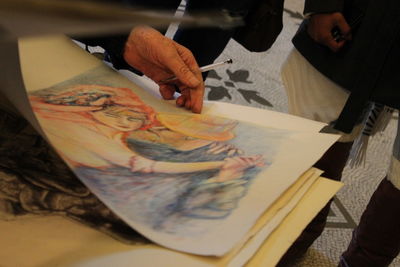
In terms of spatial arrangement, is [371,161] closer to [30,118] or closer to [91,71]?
[91,71]

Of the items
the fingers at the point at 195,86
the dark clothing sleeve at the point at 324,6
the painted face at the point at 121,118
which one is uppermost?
the dark clothing sleeve at the point at 324,6

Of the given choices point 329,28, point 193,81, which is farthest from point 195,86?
point 329,28

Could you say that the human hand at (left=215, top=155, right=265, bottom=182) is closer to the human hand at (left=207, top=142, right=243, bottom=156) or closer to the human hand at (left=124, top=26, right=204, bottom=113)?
the human hand at (left=207, top=142, right=243, bottom=156)

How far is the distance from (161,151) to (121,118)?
0.07 metres

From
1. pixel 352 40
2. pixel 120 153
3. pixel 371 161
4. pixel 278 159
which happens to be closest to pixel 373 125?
pixel 352 40

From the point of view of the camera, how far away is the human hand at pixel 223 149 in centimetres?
38

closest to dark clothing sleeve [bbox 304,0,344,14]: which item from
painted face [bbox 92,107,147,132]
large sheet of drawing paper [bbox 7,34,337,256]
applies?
large sheet of drawing paper [bbox 7,34,337,256]

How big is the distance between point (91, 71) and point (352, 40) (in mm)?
364

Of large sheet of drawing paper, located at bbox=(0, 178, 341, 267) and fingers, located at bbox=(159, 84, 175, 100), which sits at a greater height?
fingers, located at bbox=(159, 84, 175, 100)

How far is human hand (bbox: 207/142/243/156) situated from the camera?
1.25 feet

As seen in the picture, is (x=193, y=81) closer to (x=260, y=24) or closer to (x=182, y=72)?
(x=182, y=72)

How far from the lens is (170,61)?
1.60ft

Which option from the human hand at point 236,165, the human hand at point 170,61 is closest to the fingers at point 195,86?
the human hand at point 170,61

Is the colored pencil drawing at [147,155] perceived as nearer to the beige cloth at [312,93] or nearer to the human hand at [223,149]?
the human hand at [223,149]
